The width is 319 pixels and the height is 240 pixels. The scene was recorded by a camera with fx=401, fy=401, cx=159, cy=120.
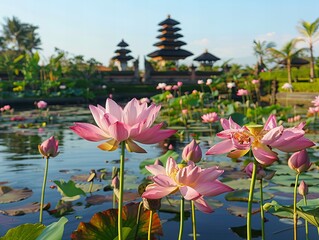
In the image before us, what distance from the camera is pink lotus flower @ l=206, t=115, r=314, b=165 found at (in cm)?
95

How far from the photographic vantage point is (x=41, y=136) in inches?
299

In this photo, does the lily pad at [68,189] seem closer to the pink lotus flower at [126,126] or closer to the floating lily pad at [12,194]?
the floating lily pad at [12,194]

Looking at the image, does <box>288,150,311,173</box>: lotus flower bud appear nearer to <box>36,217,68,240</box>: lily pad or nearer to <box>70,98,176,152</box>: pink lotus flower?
<box>70,98,176,152</box>: pink lotus flower

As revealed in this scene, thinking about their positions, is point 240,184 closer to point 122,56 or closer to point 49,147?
point 49,147

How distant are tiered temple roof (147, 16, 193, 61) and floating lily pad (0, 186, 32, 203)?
105ft

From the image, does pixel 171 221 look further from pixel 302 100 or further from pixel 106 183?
pixel 302 100

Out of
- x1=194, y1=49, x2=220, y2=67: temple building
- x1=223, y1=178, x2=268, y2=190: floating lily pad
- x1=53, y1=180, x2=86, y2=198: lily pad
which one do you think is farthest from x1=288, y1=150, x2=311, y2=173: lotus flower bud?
x1=194, y1=49, x2=220, y2=67: temple building

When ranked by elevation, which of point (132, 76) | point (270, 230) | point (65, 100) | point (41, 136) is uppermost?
point (132, 76)

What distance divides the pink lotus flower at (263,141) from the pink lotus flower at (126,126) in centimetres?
16

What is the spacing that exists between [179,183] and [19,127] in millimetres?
8526

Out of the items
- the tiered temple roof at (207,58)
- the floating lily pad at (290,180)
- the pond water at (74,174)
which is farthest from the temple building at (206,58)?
the floating lily pad at (290,180)

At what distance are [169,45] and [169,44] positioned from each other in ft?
0.30

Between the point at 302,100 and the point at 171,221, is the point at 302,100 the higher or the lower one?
the higher one

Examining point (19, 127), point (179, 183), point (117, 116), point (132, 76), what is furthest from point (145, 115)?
point (132, 76)
